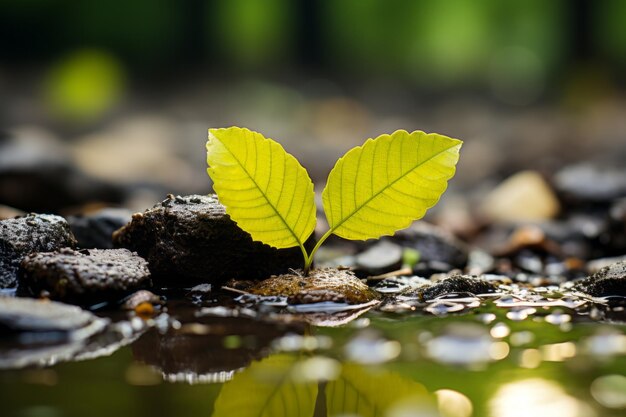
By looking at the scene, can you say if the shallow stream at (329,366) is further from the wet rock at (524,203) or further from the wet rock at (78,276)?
the wet rock at (524,203)

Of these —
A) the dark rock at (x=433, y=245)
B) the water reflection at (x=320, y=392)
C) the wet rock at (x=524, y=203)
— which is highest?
the wet rock at (x=524, y=203)

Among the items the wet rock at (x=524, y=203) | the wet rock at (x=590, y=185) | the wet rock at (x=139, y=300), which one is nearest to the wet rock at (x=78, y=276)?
A: the wet rock at (x=139, y=300)

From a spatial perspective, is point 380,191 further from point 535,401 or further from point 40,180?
point 40,180

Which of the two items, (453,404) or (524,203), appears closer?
(453,404)

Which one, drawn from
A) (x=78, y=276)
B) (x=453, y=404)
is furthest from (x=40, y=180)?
(x=453, y=404)

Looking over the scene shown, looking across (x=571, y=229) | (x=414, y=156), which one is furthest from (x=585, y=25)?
(x=414, y=156)
